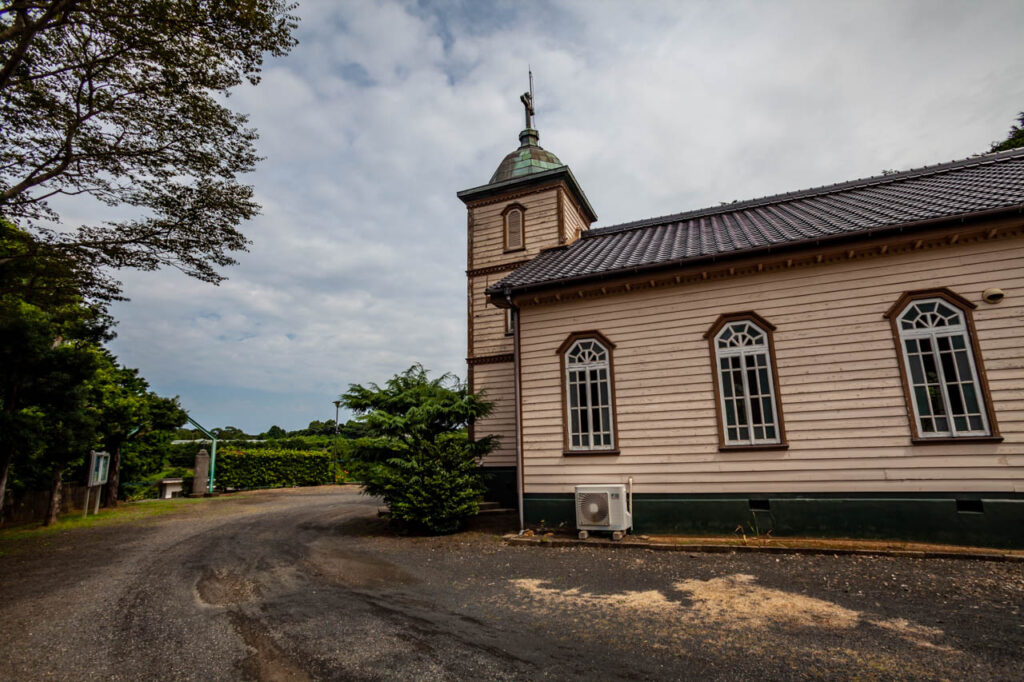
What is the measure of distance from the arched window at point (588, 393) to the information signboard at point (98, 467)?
1406 cm

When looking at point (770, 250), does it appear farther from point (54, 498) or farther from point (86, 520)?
point (86, 520)

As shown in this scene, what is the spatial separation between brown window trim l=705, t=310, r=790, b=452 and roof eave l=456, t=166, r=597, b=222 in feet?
28.7

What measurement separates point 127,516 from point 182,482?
9141 mm

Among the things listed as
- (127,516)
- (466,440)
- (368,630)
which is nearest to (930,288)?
(466,440)

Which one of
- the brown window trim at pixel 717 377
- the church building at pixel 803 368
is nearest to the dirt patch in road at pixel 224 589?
the church building at pixel 803 368

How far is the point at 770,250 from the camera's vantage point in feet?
28.6

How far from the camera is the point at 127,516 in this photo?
46.5 ft

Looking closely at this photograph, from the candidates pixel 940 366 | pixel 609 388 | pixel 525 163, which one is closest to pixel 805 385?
pixel 940 366

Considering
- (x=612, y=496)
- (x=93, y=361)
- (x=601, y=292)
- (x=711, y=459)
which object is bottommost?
(x=612, y=496)

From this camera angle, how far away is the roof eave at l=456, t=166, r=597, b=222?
1586 centimetres

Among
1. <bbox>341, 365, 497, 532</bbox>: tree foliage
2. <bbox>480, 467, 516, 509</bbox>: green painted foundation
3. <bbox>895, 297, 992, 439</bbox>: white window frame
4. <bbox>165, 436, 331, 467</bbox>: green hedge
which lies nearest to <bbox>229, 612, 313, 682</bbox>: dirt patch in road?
<bbox>341, 365, 497, 532</bbox>: tree foliage

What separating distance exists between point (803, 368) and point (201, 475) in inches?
927

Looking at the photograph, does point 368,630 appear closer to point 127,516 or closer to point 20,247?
point 20,247

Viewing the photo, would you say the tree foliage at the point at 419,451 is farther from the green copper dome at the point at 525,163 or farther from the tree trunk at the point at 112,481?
the tree trunk at the point at 112,481
